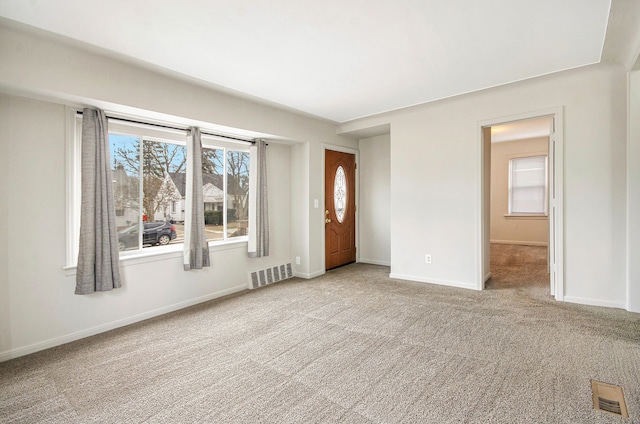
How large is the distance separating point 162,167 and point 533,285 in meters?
5.12

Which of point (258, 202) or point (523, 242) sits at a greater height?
point (258, 202)

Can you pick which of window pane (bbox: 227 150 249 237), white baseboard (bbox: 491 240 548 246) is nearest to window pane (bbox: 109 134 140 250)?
window pane (bbox: 227 150 249 237)

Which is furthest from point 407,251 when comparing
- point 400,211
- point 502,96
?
point 502,96

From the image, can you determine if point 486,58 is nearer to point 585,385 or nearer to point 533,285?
point 585,385

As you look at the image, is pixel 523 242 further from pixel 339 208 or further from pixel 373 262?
pixel 339 208

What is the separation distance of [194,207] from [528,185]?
8.00 m

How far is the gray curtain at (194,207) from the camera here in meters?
3.83

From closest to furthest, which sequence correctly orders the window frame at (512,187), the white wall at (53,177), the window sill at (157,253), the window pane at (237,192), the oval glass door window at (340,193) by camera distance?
1. the white wall at (53,177)
2. the window sill at (157,253)
3. the window pane at (237,192)
4. the oval glass door window at (340,193)
5. the window frame at (512,187)

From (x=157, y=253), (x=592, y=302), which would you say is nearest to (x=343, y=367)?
(x=157, y=253)

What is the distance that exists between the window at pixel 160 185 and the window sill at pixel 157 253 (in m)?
0.05

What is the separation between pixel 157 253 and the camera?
11.9 feet

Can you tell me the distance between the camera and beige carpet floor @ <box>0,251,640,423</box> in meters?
1.90

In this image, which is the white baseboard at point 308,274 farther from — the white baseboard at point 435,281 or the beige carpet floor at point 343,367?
the beige carpet floor at point 343,367

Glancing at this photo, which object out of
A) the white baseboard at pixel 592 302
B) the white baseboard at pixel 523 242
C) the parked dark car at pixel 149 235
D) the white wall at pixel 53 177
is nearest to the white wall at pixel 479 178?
the white baseboard at pixel 592 302
